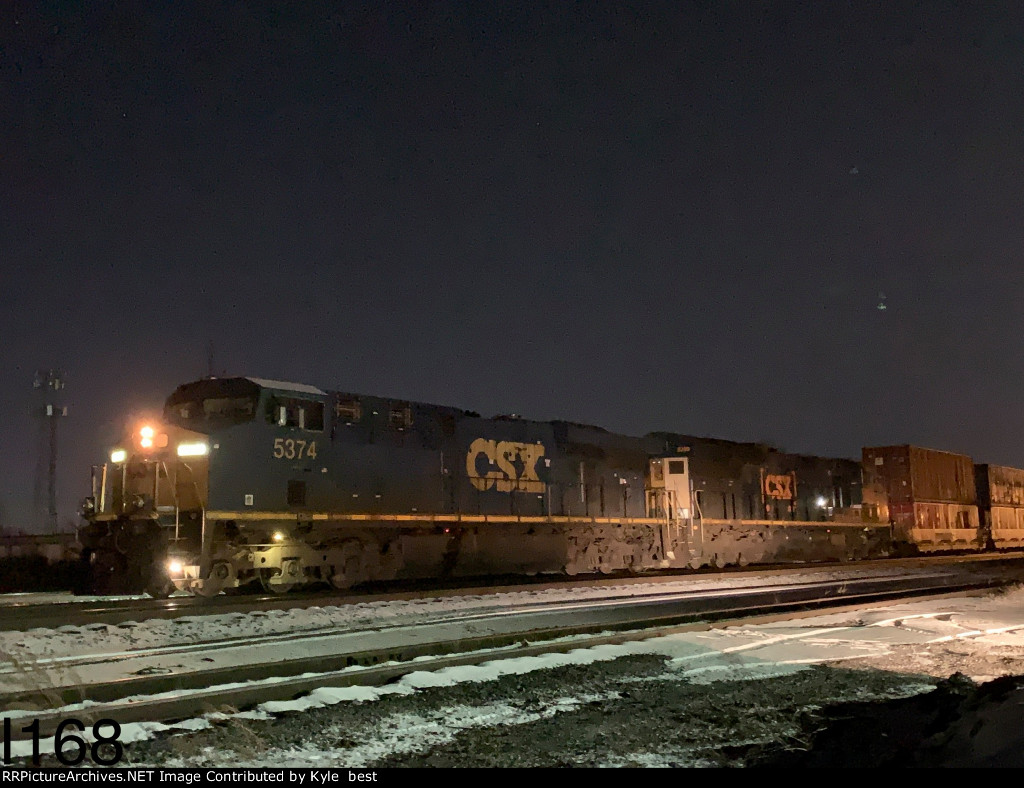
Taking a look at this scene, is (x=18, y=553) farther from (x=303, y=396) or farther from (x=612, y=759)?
(x=612, y=759)

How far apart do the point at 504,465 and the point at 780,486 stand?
465 inches

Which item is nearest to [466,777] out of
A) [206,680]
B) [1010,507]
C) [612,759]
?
[612,759]

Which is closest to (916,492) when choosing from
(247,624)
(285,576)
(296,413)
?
(296,413)

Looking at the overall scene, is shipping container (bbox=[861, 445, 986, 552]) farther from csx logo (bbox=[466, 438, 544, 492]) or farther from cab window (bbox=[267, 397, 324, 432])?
cab window (bbox=[267, 397, 324, 432])

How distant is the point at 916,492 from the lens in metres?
32.0

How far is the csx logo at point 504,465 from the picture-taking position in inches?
765

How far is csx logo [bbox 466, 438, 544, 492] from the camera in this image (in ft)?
63.8

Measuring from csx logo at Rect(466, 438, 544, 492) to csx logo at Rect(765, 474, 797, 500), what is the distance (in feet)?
31.5

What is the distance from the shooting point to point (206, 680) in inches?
298

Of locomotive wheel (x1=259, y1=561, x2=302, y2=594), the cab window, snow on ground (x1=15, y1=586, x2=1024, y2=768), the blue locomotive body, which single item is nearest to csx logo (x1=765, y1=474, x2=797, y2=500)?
the blue locomotive body

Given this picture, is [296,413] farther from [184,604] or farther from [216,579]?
[184,604]

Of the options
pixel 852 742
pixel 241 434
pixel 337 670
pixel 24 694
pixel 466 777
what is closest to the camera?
pixel 466 777

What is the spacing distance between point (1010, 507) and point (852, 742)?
4090 cm

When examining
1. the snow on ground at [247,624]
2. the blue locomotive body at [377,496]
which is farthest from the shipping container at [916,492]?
the snow on ground at [247,624]
